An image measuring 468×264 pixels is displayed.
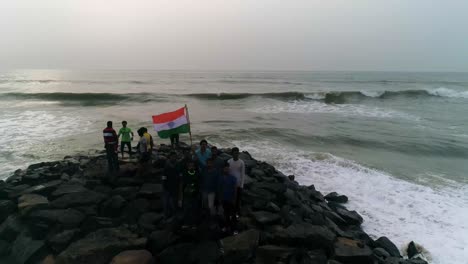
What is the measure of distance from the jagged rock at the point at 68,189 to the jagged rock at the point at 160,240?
2.98 meters

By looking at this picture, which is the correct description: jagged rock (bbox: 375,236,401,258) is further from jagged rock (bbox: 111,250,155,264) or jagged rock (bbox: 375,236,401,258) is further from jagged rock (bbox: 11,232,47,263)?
jagged rock (bbox: 11,232,47,263)

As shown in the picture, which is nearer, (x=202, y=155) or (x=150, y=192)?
(x=202, y=155)

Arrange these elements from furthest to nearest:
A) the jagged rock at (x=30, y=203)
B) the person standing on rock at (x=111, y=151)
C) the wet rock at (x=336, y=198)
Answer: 1. the wet rock at (x=336, y=198)
2. the person standing on rock at (x=111, y=151)
3. the jagged rock at (x=30, y=203)

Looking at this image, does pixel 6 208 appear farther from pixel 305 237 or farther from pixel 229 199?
pixel 305 237

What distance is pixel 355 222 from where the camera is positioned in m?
8.96

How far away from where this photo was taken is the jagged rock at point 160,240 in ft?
19.9

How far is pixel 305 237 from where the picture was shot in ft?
21.0

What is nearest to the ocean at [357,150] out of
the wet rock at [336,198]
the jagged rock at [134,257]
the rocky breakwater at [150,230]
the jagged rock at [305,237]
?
the wet rock at [336,198]

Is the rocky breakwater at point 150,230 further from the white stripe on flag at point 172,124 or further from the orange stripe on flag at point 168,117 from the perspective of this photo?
the orange stripe on flag at point 168,117

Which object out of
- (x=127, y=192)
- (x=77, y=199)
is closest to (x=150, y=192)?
(x=127, y=192)

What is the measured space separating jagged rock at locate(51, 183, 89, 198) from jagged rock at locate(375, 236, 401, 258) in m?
7.58

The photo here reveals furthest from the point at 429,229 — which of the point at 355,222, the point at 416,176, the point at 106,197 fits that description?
the point at 106,197

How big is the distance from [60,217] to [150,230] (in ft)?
6.69

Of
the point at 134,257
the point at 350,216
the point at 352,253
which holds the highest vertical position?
the point at 134,257
